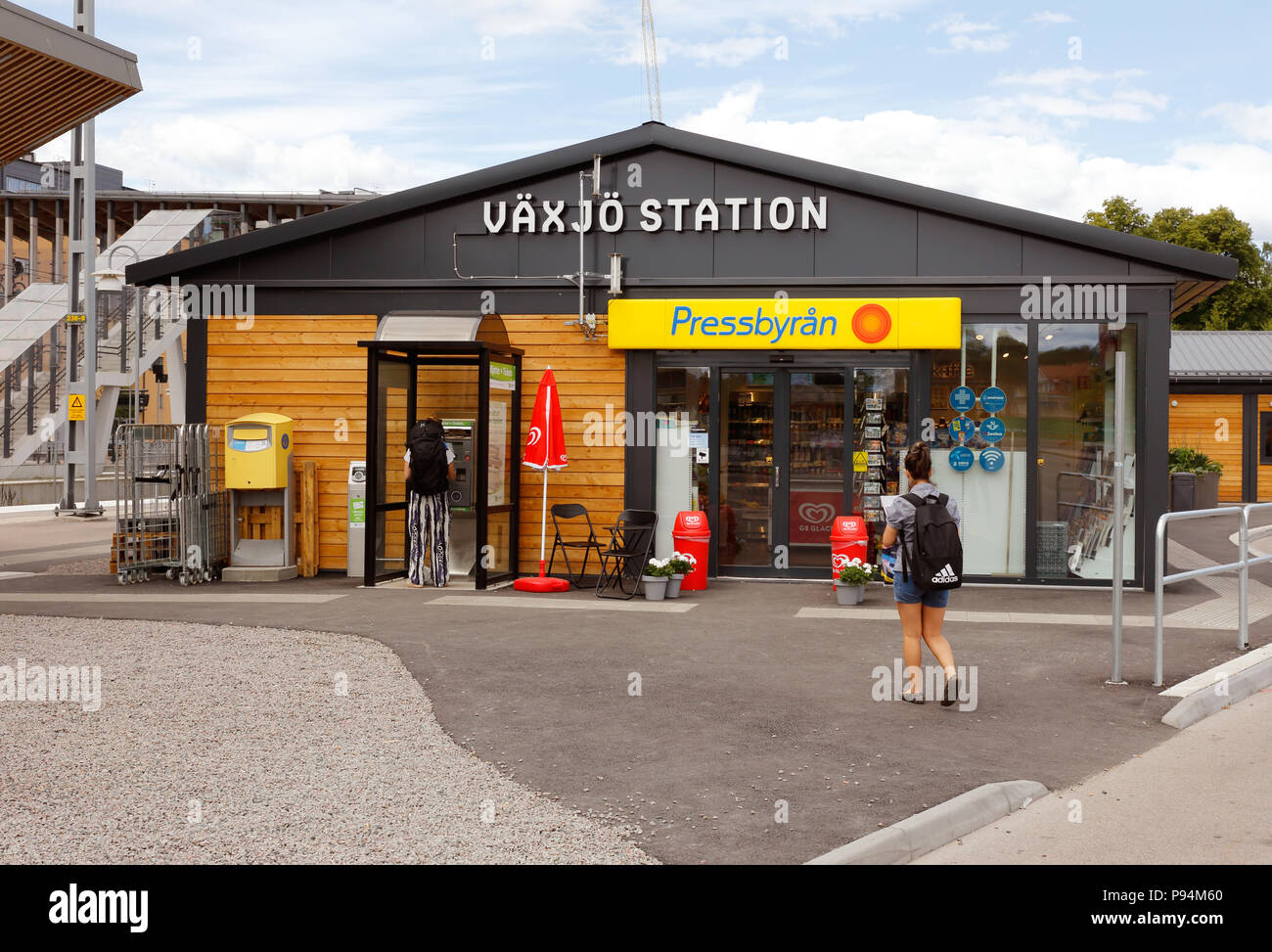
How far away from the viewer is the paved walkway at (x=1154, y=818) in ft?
15.8

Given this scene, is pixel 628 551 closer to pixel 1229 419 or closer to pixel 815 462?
pixel 815 462

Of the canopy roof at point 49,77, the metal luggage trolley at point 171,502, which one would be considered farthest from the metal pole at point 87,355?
the canopy roof at point 49,77

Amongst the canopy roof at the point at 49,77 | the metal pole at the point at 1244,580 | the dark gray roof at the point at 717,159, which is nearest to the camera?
the metal pole at the point at 1244,580

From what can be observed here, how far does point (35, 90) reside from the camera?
11445mm

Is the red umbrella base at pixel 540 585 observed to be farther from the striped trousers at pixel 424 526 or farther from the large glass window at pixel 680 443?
the large glass window at pixel 680 443

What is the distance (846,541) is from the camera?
1257 centimetres

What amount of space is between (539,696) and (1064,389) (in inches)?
326

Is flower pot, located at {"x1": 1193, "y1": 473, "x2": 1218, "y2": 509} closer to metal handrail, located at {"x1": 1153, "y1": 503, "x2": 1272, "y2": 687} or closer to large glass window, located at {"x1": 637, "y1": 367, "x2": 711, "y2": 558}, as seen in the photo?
large glass window, located at {"x1": 637, "y1": 367, "x2": 711, "y2": 558}

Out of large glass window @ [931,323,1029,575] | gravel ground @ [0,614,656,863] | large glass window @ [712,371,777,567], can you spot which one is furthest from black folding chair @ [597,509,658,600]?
gravel ground @ [0,614,656,863]

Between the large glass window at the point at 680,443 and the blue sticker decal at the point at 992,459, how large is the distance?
3101 mm

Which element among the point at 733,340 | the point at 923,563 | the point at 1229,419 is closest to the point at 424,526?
the point at 733,340
